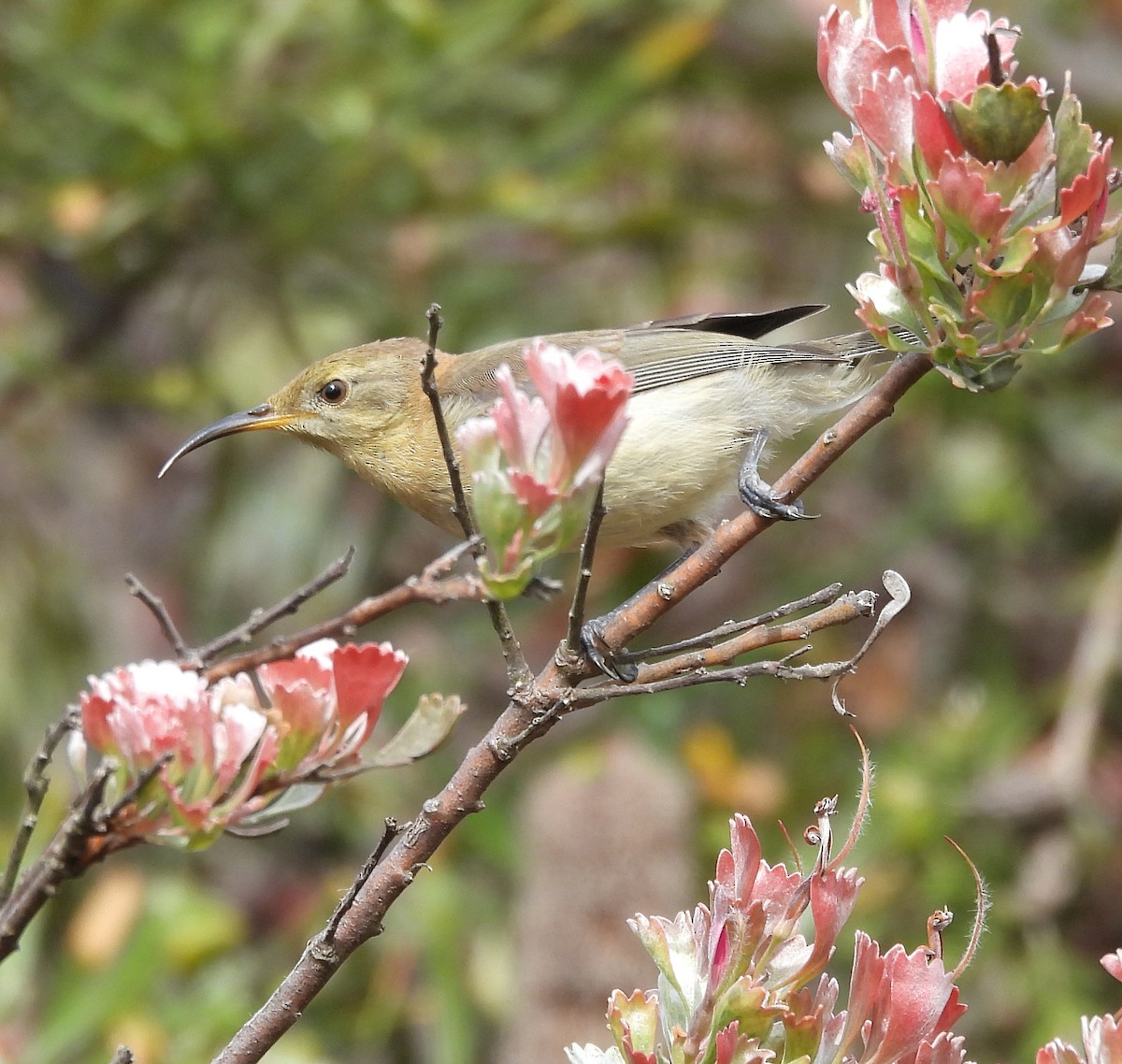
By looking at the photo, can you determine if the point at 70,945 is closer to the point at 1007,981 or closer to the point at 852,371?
the point at 852,371

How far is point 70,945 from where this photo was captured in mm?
3666

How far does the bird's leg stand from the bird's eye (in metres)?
0.94

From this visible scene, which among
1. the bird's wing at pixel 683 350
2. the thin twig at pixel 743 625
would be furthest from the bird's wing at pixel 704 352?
the thin twig at pixel 743 625

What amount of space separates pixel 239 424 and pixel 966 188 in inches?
Result: 77.5

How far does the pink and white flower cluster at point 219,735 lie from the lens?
4.99 ft

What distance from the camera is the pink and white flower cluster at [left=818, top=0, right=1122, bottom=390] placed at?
1381 millimetres

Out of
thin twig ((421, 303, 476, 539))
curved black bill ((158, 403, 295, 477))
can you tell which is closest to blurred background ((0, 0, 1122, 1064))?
curved black bill ((158, 403, 295, 477))

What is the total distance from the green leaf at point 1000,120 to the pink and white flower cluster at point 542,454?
400mm

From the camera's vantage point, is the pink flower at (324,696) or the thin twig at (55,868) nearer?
the thin twig at (55,868)

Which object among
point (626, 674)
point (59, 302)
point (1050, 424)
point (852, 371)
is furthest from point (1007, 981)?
point (59, 302)

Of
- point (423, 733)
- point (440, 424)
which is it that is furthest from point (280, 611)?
point (440, 424)

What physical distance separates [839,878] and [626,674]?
91 centimetres

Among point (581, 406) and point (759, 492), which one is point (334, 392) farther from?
point (581, 406)

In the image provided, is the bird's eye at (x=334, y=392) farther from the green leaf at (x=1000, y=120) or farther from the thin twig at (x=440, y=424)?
the green leaf at (x=1000, y=120)
